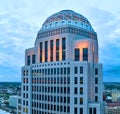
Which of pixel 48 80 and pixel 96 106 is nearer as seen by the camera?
pixel 96 106

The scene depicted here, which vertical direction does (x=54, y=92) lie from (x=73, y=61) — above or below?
below

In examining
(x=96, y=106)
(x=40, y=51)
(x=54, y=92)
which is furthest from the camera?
(x=40, y=51)

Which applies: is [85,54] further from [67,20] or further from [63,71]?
[67,20]

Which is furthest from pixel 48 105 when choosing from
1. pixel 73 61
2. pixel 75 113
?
pixel 73 61

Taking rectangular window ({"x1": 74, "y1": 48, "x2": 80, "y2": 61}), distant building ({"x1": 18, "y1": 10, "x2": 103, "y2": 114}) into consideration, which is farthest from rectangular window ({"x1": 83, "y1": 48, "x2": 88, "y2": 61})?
rectangular window ({"x1": 74, "y1": 48, "x2": 80, "y2": 61})

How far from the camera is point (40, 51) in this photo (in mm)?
108875

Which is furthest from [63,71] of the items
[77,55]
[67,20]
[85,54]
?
[67,20]

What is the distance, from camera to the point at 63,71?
313 feet

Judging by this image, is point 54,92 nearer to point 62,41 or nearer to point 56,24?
point 62,41

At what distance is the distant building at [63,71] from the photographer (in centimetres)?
9112

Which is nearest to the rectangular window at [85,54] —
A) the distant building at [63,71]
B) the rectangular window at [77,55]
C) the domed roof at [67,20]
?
the distant building at [63,71]

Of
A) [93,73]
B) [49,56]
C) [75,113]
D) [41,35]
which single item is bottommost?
[75,113]

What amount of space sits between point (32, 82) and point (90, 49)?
30.3 m

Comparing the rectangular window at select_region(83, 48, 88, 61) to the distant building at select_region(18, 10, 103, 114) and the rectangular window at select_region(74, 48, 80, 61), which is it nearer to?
the distant building at select_region(18, 10, 103, 114)
